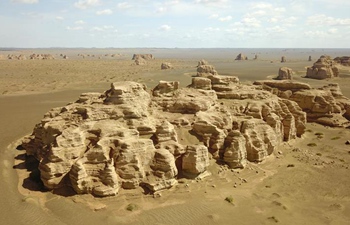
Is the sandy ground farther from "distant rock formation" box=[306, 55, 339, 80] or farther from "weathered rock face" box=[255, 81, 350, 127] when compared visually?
"distant rock formation" box=[306, 55, 339, 80]

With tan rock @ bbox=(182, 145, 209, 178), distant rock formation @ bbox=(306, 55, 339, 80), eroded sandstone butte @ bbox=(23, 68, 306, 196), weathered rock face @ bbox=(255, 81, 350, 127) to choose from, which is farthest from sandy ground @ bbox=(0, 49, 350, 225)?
distant rock formation @ bbox=(306, 55, 339, 80)

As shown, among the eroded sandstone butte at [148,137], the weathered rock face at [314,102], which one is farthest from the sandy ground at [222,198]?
the weathered rock face at [314,102]

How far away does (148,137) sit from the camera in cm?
2566

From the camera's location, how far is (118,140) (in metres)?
23.5

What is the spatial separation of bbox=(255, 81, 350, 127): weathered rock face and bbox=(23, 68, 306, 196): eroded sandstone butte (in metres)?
12.1

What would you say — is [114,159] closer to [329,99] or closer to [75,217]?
[75,217]

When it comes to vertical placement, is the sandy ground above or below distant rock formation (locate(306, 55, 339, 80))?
below

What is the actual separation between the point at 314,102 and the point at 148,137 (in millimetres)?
29664

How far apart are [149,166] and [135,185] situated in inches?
69.3

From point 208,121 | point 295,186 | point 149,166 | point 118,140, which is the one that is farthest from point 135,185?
point 295,186

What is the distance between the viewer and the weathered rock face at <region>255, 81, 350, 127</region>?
45031 mm

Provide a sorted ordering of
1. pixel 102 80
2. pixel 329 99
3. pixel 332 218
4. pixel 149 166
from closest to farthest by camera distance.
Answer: pixel 332 218, pixel 149 166, pixel 329 99, pixel 102 80

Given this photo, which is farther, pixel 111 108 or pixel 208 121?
pixel 208 121

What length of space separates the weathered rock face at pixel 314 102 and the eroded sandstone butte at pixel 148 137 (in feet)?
39.7
